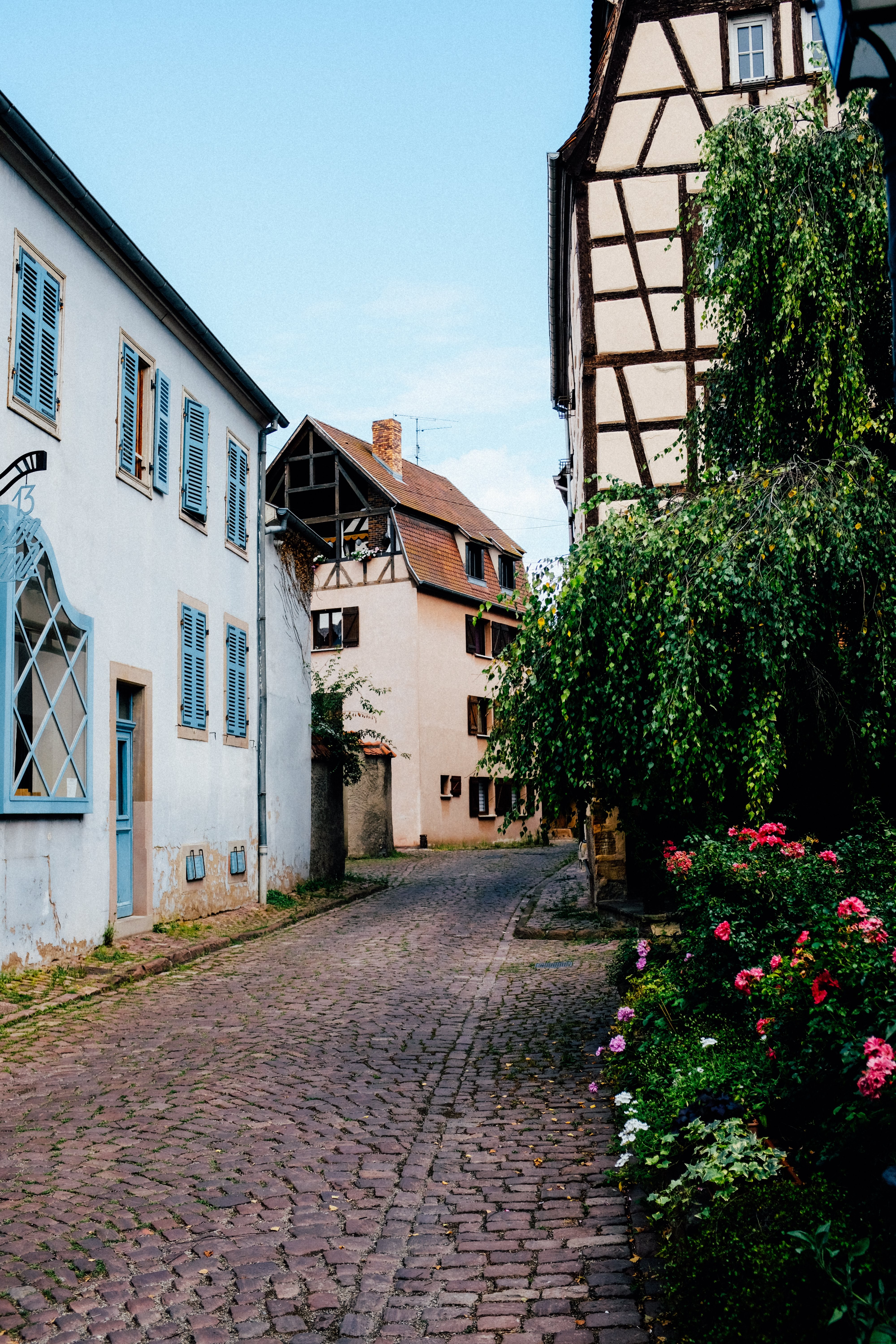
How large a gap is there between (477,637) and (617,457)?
789 inches

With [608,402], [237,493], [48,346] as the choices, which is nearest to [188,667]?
[237,493]

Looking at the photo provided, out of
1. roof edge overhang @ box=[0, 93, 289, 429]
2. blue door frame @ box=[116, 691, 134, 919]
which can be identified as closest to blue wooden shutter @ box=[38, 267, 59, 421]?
roof edge overhang @ box=[0, 93, 289, 429]

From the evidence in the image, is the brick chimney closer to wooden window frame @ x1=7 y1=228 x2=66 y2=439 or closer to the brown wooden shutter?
the brown wooden shutter

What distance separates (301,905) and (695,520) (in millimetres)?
9664

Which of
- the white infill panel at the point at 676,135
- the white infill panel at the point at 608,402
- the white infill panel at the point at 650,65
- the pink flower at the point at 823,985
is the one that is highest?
the white infill panel at the point at 650,65

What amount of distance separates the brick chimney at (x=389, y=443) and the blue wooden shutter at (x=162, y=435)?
21.7m

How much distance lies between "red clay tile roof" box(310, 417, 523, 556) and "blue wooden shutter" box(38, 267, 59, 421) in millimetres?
19542

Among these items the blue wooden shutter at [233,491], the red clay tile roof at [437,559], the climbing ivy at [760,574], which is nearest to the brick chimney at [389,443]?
the red clay tile roof at [437,559]

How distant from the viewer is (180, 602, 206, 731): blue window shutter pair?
14.2 m

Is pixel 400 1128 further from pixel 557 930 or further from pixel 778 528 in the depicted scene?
pixel 557 930

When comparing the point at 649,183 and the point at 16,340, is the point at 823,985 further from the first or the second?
the point at 649,183

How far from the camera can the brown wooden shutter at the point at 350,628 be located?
31359mm

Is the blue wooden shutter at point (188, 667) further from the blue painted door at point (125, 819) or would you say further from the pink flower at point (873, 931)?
the pink flower at point (873, 931)

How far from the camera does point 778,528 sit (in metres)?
8.75
